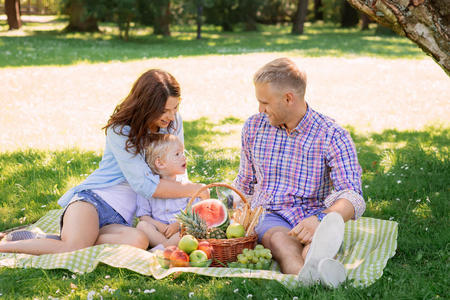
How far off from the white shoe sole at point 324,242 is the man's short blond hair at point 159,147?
1.57m

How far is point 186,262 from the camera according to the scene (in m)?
3.58

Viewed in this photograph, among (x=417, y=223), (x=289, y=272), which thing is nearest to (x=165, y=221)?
(x=289, y=272)

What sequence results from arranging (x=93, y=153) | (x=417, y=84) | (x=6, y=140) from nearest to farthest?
1. (x=93, y=153)
2. (x=6, y=140)
3. (x=417, y=84)

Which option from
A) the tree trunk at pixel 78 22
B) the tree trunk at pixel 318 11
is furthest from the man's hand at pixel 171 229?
the tree trunk at pixel 318 11

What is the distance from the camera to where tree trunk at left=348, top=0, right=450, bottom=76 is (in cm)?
386

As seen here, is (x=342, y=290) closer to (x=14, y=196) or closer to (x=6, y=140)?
(x=14, y=196)

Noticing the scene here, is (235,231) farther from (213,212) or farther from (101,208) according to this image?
(101,208)

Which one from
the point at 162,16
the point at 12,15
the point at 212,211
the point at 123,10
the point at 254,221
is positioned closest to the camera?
the point at 254,221

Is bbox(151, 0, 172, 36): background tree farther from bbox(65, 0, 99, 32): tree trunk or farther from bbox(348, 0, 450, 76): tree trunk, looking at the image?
bbox(348, 0, 450, 76): tree trunk

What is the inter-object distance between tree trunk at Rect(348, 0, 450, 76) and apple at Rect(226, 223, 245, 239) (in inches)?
72.2

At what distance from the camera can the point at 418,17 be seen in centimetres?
392

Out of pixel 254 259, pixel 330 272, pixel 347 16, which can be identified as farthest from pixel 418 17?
pixel 347 16

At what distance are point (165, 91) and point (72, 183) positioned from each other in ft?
6.59

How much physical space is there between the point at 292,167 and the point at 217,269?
101 centimetres
